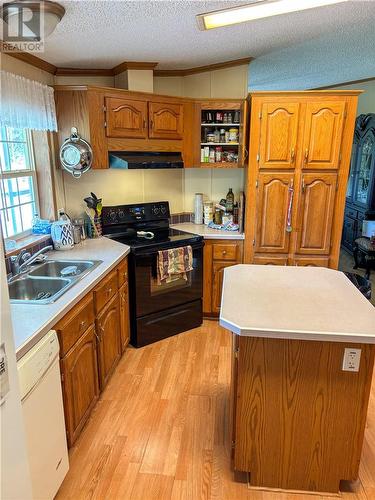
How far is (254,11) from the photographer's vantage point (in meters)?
1.84

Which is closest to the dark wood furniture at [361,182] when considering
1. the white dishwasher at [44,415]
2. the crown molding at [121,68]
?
the crown molding at [121,68]

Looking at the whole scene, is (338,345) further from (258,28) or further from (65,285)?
(258,28)

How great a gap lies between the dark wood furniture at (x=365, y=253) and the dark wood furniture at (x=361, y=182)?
0.42 m

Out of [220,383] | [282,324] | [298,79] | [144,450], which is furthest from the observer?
[298,79]

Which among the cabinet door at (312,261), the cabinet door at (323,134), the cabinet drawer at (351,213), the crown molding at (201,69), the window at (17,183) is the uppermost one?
the crown molding at (201,69)

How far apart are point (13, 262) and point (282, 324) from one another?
5.54 feet

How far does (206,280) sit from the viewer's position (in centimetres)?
345

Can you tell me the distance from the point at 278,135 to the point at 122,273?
1.75 m

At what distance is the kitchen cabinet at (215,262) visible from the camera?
11.0 feet

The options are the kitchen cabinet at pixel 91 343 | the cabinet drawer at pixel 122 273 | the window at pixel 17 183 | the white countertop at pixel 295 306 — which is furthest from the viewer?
the cabinet drawer at pixel 122 273

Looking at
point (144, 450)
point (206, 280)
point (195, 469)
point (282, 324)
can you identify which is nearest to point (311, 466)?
point (195, 469)

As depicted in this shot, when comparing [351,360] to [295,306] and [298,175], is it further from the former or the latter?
[298,175]

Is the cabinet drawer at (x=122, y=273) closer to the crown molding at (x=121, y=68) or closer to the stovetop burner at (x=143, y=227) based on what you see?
the stovetop burner at (x=143, y=227)

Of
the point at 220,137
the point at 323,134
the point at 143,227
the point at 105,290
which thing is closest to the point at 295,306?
the point at 105,290
